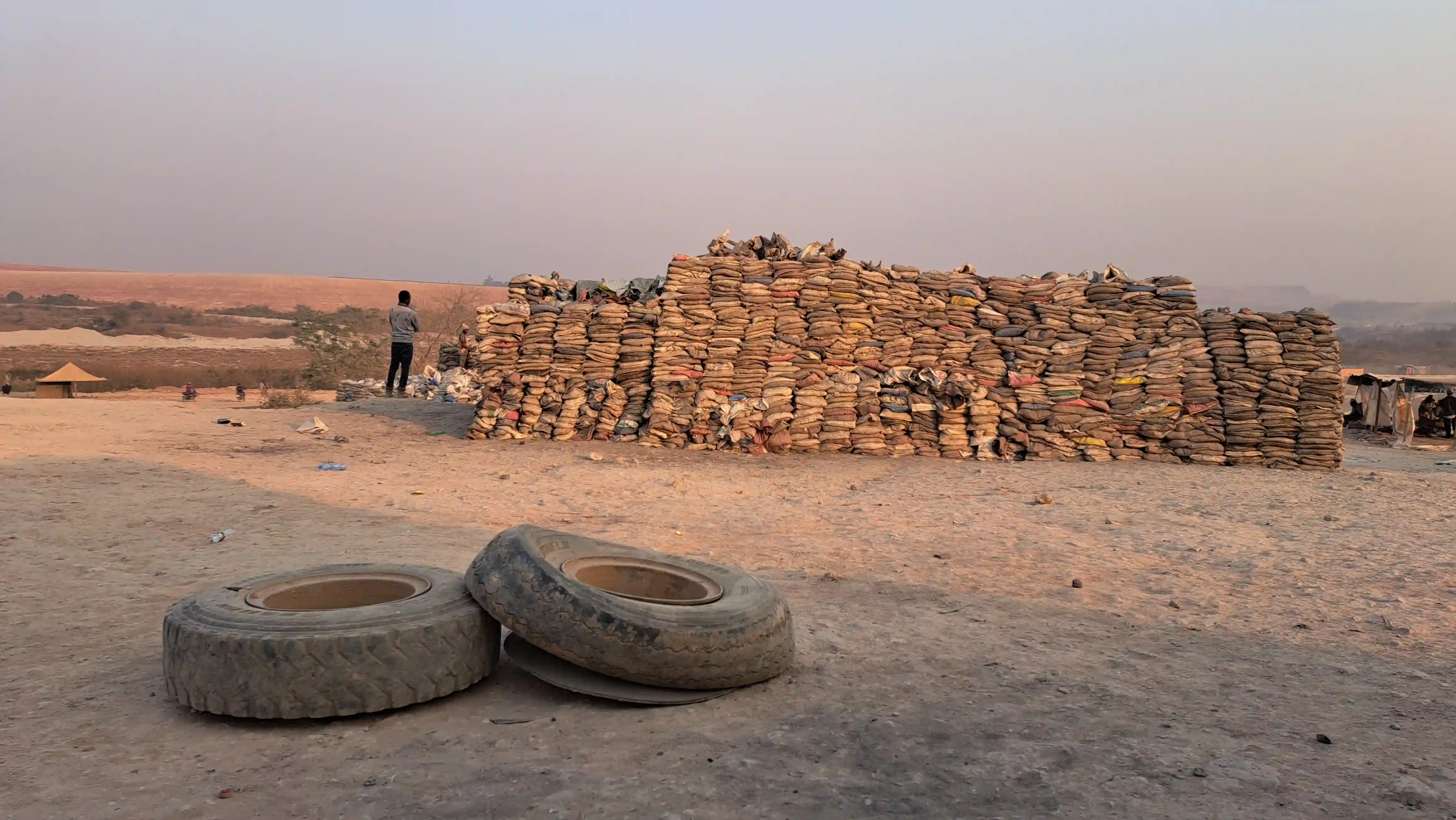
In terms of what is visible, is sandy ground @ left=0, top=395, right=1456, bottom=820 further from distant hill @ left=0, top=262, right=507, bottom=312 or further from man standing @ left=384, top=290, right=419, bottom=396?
distant hill @ left=0, top=262, right=507, bottom=312

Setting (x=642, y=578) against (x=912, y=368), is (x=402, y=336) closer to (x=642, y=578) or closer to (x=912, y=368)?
(x=912, y=368)

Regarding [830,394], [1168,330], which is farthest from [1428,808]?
[1168,330]

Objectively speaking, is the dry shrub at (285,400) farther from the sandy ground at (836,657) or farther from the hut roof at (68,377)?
the sandy ground at (836,657)

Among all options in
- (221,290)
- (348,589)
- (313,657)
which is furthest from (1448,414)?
(221,290)

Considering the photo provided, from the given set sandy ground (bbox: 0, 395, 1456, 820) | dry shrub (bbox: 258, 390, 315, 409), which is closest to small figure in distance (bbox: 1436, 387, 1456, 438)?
sandy ground (bbox: 0, 395, 1456, 820)

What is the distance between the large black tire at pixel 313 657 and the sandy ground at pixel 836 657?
4.0 inches

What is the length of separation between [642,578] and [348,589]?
1375mm

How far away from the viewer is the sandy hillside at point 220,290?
65500 mm

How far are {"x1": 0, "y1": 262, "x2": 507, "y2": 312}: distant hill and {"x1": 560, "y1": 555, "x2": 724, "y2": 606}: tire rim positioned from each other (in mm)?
54726

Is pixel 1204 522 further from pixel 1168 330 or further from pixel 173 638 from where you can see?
pixel 173 638

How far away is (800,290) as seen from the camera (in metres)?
11.5

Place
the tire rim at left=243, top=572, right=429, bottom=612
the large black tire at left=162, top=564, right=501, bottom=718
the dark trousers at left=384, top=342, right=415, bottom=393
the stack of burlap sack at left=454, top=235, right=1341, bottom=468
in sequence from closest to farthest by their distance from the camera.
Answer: the large black tire at left=162, top=564, right=501, bottom=718, the tire rim at left=243, top=572, right=429, bottom=612, the stack of burlap sack at left=454, top=235, right=1341, bottom=468, the dark trousers at left=384, top=342, right=415, bottom=393

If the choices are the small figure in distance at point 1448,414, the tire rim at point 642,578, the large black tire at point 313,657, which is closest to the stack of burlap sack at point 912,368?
the tire rim at point 642,578

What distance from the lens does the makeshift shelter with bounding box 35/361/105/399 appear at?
51.5 feet
